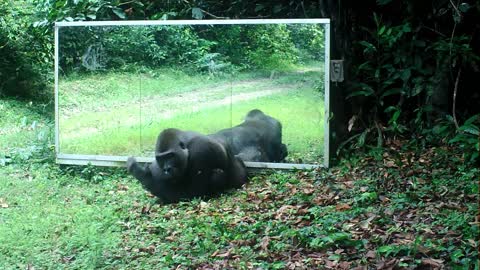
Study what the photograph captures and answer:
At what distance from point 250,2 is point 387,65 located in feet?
5.83

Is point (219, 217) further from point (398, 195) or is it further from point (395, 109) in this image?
point (395, 109)

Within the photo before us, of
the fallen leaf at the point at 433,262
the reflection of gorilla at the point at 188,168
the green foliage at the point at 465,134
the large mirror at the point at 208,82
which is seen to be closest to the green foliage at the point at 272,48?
the large mirror at the point at 208,82

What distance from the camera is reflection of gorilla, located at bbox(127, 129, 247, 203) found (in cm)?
543

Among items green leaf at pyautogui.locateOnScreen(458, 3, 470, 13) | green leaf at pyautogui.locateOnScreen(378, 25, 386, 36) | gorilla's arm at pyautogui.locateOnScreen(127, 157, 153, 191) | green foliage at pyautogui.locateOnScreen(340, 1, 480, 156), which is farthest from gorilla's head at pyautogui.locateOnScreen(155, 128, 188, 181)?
green leaf at pyautogui.locateOnScreen(458, 3, 470, 13)

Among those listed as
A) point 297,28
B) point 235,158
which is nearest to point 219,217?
point 235,158

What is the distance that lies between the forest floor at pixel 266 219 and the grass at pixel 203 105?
0.29 meters

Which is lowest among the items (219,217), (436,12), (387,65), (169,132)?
(219,217)

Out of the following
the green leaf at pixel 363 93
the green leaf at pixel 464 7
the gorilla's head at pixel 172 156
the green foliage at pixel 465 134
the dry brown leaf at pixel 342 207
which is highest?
the green leaf at pixel 464 7

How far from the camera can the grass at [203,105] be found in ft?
18.7

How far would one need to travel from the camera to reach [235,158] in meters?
5.74

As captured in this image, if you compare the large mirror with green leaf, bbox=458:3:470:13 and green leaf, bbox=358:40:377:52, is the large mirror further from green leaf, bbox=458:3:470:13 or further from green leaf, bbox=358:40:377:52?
green leaf, bbox=458:3:470:13

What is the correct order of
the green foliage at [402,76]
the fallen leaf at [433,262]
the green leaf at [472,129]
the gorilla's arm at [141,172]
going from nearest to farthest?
the fallen leaf at [433,262]
the green leaf at [472,129]
the gorilla's arm at [141,172]
the green foliage at [402,76]

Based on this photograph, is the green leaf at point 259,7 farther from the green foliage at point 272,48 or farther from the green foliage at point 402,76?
the green foliage at point 272,48

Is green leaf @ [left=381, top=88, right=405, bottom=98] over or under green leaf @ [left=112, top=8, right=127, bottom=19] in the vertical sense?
under
